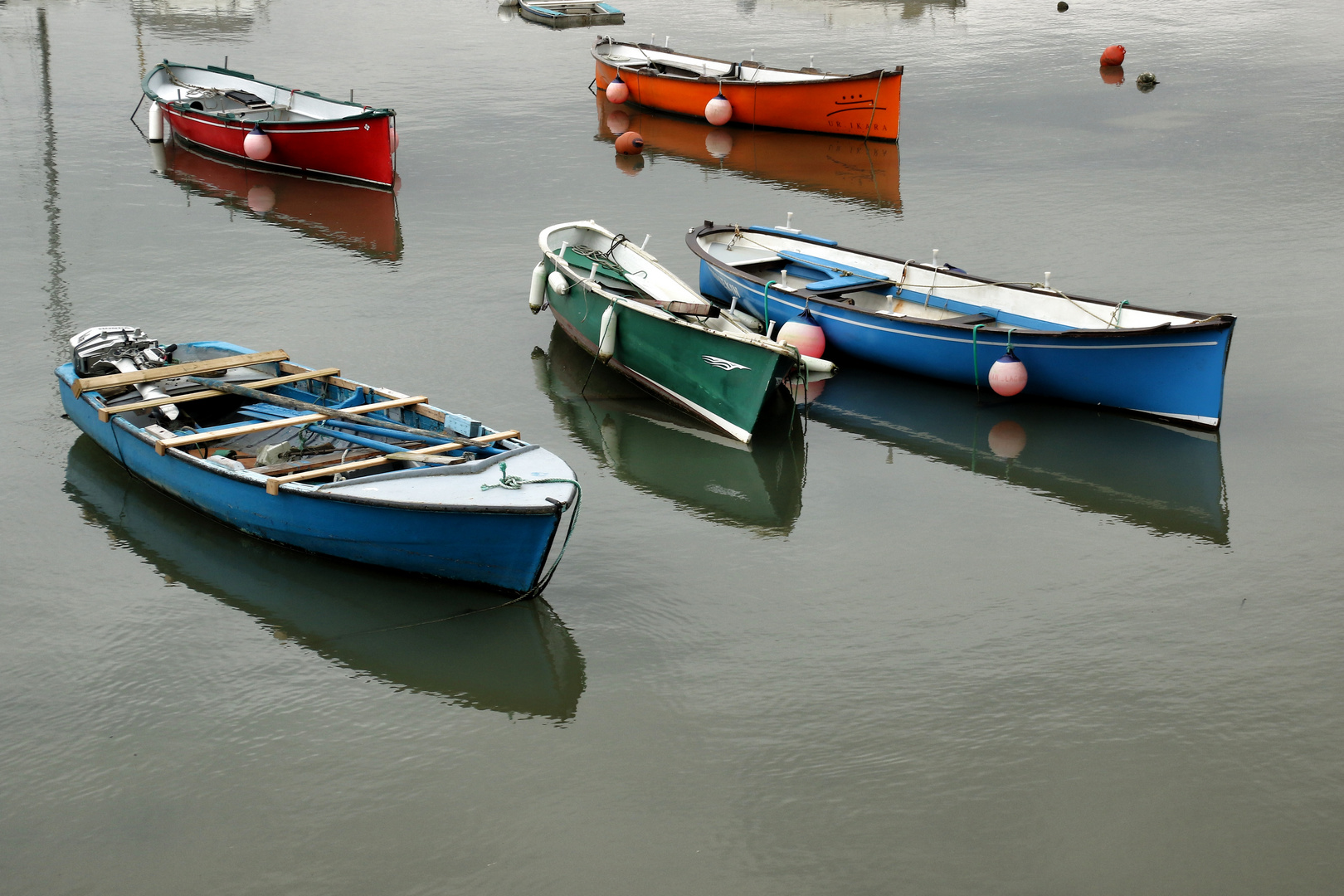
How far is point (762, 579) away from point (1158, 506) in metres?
4.23

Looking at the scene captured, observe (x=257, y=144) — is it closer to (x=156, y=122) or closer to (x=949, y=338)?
(x=156, y=122)

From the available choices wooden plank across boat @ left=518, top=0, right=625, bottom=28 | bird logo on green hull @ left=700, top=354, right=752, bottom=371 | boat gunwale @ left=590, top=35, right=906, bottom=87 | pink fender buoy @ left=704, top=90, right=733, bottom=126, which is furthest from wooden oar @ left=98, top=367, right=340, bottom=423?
wooden plank across boat @ left=518, top=0, right=625, bottom=28

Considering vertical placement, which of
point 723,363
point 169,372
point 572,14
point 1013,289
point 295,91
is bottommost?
point 169,372

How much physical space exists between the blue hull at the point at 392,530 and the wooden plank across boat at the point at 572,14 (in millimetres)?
30551

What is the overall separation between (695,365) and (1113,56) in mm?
22506

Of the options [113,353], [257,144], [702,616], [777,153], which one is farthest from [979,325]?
[257,144]

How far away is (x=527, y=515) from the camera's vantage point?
30.8 feet

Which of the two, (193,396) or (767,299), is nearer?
(193,396)

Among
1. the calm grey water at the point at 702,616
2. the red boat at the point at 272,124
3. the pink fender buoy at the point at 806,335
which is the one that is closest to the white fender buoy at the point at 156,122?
the red boat at the point at 272,124

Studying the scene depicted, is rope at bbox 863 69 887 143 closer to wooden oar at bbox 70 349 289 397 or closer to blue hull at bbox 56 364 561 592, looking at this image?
wooden oar at bbox 70 349 289 397

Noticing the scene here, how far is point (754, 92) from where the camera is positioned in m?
26.5

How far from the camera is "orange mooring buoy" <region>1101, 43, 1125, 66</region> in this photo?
31062 millimetres

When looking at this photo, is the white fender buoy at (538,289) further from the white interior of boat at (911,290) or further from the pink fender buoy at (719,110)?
the pink fender buoy at (719,110)

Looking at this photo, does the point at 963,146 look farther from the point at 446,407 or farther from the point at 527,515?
the point at 527,515
